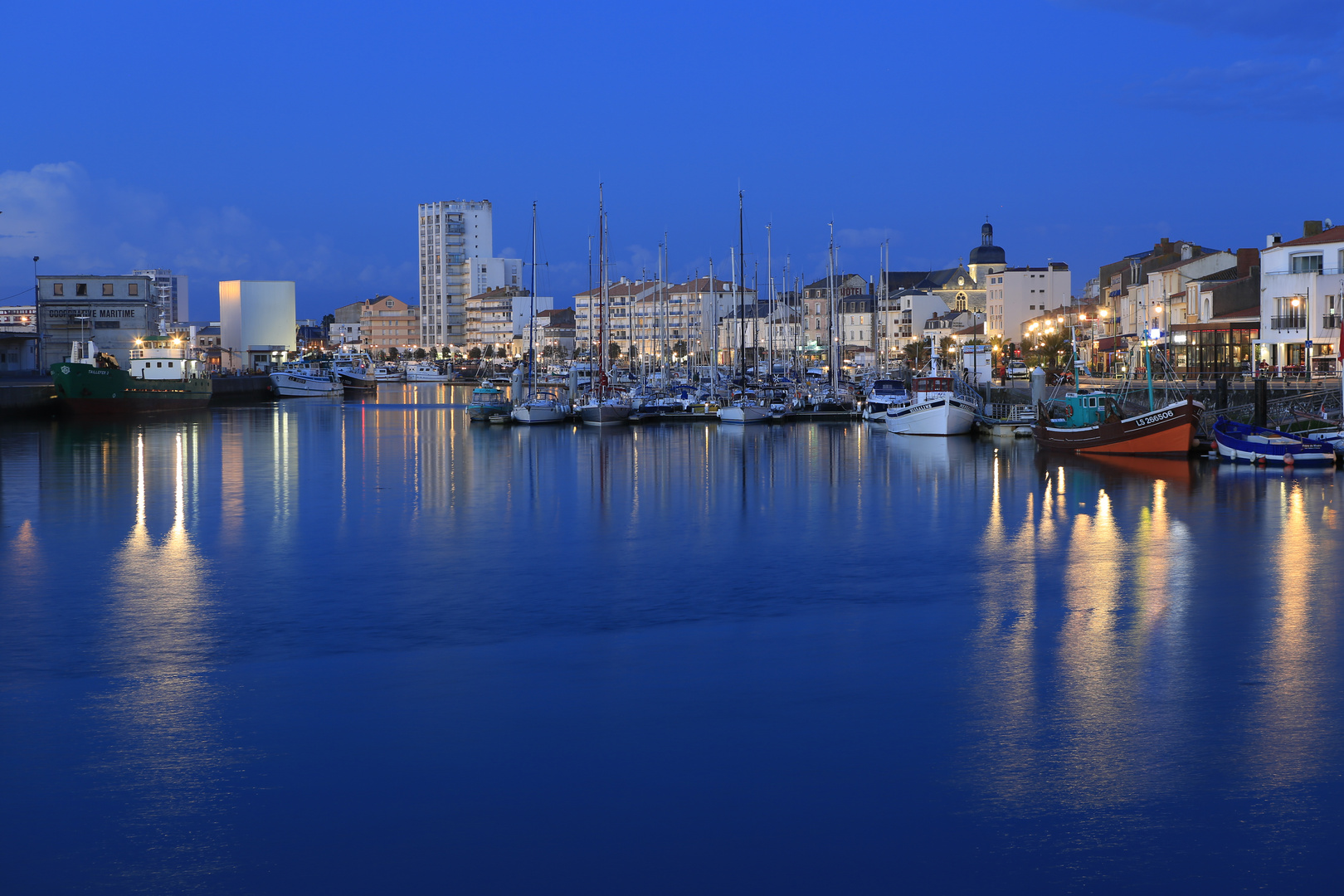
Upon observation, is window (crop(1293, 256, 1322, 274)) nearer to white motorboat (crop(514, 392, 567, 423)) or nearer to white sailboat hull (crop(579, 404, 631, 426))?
white sailboat hull (crop(579, 404, 631, 426))

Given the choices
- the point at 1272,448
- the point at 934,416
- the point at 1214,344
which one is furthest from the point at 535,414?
the point at 1214,344

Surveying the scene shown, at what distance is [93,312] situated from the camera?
300ft

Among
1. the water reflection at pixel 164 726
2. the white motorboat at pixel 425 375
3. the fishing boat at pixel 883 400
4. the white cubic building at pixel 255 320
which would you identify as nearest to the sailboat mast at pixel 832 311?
the fishing boat at pixel 883 400

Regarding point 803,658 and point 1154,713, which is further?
point 803,658

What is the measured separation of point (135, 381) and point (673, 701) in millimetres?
64342

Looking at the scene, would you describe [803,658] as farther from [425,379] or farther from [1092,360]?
[425,379]

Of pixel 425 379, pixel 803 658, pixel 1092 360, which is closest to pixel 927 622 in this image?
pixel 803 658

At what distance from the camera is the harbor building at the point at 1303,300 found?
51156 mm

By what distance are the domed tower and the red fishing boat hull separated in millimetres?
117957

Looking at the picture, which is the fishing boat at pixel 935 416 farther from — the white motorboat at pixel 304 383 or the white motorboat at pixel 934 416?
the white motorboat at pixel 304 383

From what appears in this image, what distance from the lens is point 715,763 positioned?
9.75 m

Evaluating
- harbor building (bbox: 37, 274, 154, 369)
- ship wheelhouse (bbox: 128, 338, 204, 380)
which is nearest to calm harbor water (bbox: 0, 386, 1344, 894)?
ship wheelhouse (bbox: 128, 338, 204, 380)

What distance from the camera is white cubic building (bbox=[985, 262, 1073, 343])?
133m

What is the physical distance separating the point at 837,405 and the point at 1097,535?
3860 centimetres
